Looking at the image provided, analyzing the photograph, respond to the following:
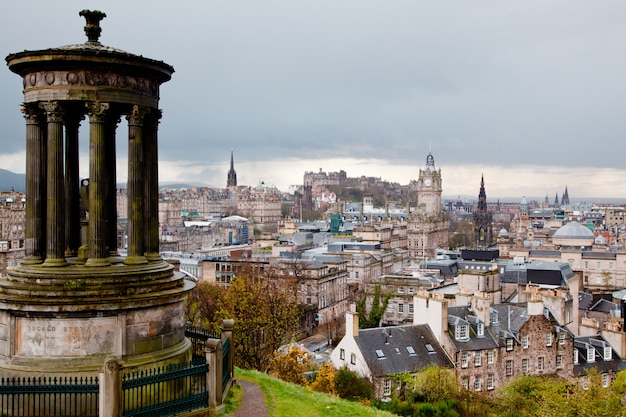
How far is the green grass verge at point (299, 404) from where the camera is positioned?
1528 centimetres

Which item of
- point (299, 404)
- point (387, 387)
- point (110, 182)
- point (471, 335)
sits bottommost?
point (387, 387)

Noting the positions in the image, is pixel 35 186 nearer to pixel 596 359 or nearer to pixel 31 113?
pixel 31 113

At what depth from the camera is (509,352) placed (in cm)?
3847

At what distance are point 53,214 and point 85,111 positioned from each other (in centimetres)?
278

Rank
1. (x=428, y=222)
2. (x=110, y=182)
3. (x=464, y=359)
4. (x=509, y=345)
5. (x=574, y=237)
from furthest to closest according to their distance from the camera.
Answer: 1. (x=428, y=222)
2. (x=574, y=237)
3. (x=509, y=345)
4. (x=464, y=359)
5. (x=110, y=182)

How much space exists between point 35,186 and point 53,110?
1792 millimetres

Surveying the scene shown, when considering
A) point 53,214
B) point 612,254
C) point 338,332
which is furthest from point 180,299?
point 612,254

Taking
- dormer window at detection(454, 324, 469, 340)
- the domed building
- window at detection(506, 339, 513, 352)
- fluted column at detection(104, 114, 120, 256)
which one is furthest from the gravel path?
the domed building

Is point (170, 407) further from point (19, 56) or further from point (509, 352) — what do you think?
point (509, 352)

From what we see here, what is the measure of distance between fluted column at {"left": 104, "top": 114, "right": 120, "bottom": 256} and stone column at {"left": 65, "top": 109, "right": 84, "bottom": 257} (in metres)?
0.83

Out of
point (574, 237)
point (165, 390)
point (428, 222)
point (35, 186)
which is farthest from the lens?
point (428, 222)

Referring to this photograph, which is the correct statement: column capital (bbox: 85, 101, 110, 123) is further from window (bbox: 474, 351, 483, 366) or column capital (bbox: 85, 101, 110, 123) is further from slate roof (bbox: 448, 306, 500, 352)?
window (bbox: 474, 351, 483, 366)

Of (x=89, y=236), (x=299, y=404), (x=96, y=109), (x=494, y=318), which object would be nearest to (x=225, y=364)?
(x=299, y=404)

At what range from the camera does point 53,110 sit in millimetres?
14648
